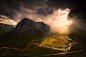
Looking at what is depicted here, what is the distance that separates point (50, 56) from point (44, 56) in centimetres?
1504

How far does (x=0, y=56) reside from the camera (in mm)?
132500

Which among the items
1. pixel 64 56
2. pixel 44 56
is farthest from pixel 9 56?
pixel 64 56

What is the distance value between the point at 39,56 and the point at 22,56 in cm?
4536

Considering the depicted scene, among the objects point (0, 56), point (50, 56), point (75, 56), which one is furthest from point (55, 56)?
point (0, 56)

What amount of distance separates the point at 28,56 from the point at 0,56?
3035 inches

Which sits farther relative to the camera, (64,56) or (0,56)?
(0,56)

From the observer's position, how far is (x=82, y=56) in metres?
120

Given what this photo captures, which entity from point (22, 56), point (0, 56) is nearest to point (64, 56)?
point (22, 56)

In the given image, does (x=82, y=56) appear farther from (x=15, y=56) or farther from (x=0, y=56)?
(x=0, y=56)

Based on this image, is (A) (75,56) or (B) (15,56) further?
(B) (15,56)

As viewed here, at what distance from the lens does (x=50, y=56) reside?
123 meters

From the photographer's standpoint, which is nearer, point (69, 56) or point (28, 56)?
point (69, 56)

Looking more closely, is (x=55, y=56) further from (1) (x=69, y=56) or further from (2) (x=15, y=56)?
(2) (x=15, y=56)

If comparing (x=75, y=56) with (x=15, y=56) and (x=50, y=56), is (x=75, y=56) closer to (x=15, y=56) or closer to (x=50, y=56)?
(x=50, y=56)
